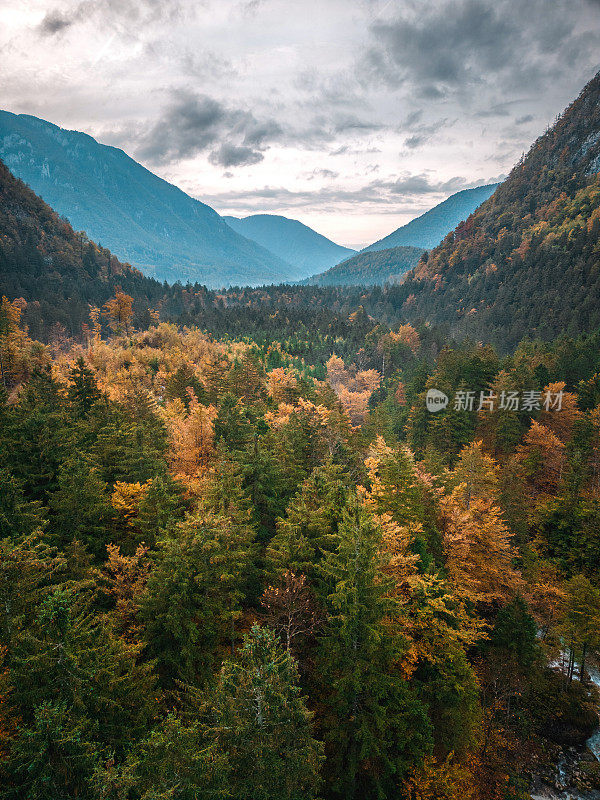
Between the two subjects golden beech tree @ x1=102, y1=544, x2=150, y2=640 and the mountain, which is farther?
the mountain

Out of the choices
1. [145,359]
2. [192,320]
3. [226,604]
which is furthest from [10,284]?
[226,604]

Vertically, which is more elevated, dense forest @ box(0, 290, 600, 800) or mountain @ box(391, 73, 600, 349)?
mountain @ box(391, 73, 600, 349)

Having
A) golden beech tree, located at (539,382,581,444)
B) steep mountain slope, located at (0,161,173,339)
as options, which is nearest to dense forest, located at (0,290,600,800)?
golden beech tree, located at (539,382,581,444)

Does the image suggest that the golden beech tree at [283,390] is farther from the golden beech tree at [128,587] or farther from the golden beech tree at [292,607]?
the golden beech tree at [292,607]

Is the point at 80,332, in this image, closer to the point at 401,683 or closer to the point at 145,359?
the point at 145,359

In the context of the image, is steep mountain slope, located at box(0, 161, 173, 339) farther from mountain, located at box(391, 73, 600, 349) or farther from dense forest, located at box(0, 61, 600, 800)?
mountain, located at box(391, 73, 600, 349)

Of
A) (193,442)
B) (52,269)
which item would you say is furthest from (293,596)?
(52,269)

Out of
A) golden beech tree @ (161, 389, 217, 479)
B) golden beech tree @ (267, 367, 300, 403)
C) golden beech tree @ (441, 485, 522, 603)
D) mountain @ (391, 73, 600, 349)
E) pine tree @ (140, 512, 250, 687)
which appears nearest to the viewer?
pine tree @ (140, 512, 250, 687)
